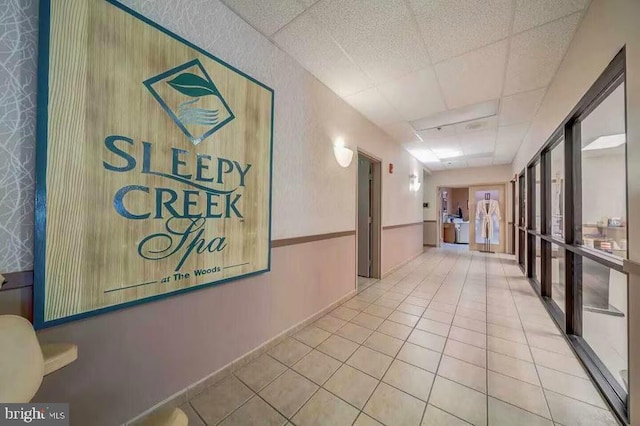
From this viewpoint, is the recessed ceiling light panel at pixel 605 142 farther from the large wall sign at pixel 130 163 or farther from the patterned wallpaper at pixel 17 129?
the patterned wallpaper at pixel 17 129

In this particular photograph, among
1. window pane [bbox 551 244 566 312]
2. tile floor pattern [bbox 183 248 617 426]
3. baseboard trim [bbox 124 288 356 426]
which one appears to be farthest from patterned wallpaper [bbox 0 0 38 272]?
window pane [bbox 551 244 566 312]

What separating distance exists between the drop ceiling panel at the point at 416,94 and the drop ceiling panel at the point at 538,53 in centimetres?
71

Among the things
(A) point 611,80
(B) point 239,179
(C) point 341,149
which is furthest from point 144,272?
(A) point 611,80

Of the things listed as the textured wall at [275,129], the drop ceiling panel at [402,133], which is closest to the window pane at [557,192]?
the drop ceiling panel at [402,133]

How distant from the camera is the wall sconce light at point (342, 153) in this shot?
305 centimetres

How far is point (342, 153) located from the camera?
3.11 meters

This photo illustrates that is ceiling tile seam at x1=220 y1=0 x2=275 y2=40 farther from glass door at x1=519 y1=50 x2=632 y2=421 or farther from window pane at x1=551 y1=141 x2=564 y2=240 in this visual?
window pane at x1=551 y1=141 x2=564 y2=240

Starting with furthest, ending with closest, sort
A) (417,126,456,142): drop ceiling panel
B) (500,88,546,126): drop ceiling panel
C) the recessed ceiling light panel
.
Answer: (417,126,456,142): drop ceiling panel → (500,88,546,126): drop ceiling panel → the recessed ceiling light panel

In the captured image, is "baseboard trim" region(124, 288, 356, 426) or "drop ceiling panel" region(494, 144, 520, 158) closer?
"baseboard trim" region(124, 288, 356, 426)

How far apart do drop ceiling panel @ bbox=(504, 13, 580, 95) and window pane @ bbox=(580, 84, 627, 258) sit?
26.8 inches

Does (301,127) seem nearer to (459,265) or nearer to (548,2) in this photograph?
(548,2)

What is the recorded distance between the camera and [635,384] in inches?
49.2

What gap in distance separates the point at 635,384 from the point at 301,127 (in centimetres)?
289

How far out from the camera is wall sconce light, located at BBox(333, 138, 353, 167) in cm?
305
